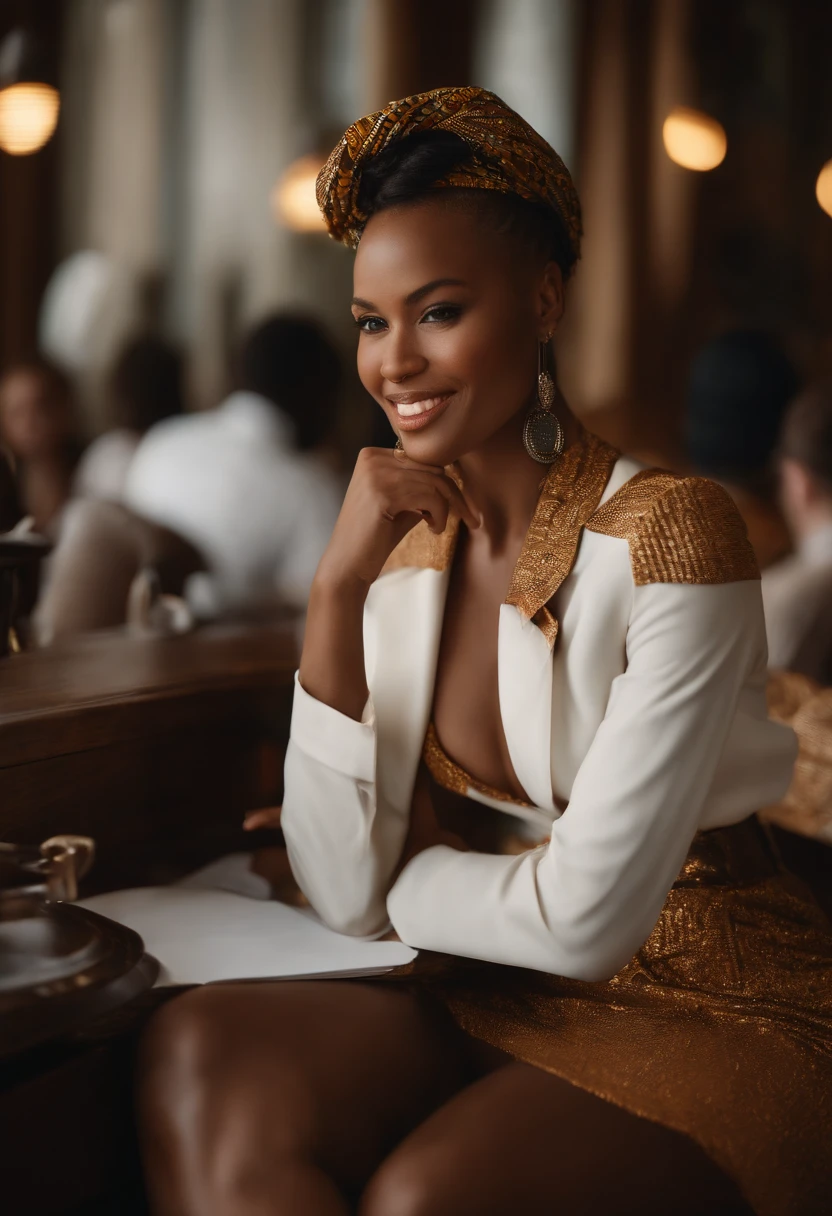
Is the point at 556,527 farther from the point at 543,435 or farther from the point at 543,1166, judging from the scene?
the point at 543,1166

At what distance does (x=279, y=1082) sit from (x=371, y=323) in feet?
1.93

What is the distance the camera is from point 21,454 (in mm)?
3227

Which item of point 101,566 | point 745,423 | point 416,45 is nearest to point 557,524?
point 101,566

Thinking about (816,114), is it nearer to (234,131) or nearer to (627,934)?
(234,131)

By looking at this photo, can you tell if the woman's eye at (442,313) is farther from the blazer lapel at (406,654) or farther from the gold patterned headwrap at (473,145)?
the blazer lapel at (406,654)

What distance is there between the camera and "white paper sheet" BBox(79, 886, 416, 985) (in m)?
0.97

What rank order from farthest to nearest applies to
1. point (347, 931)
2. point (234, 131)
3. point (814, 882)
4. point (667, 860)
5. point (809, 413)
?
1. point (234, 131)
2. point (809, 413)
3. point (814, 882)
4. point (347, 931)
5. point (667, 860)

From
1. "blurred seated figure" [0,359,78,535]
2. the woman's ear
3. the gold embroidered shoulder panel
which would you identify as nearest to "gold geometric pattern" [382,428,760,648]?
the gold embroidered shoulder panel

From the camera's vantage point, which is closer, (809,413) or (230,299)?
(809,413)

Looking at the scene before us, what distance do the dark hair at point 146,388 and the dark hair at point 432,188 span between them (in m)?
2.78

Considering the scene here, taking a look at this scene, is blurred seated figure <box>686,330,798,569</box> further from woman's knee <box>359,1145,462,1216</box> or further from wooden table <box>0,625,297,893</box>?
woman's knee <box>359,1145,462,1216</box>

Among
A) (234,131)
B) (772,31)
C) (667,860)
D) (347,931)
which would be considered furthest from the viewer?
(234,131)

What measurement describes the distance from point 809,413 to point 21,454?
210 centimetres

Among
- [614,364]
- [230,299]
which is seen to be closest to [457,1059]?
[614,364]
